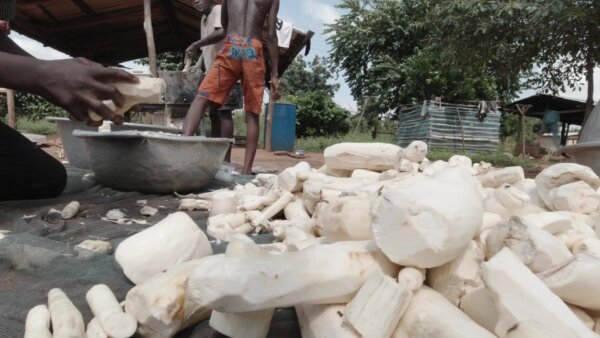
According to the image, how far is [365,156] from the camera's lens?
2.00 metres

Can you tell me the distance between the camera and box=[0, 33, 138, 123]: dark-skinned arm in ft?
5.08

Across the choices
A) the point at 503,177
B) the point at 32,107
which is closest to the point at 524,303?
the point at 503,177

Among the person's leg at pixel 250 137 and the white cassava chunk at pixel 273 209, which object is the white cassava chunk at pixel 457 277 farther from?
the person's leg at pixel 250 137

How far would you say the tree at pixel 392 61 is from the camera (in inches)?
596

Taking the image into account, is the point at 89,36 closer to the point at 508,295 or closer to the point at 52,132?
the point at 52,132

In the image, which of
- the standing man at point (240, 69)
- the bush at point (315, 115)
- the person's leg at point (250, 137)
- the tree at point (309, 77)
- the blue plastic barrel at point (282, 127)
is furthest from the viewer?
the tree at point (309, 77)

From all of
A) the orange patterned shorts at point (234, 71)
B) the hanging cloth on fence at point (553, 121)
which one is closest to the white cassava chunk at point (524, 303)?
the orange patterned shorts at point (234, 71)

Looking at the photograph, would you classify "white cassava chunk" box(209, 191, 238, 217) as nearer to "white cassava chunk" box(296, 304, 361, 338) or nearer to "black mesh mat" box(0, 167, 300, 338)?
"black mesh mat" box(0, 167, 300, 338)

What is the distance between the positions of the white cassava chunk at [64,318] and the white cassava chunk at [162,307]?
96mm

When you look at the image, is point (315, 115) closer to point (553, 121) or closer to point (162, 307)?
point (553, 121)

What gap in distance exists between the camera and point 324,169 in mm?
2240

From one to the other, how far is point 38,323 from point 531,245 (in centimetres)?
103

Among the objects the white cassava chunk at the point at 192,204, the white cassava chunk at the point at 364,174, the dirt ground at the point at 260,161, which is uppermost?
the white cassava chunk at the point at 364,174

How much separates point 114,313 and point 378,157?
1347 mm
